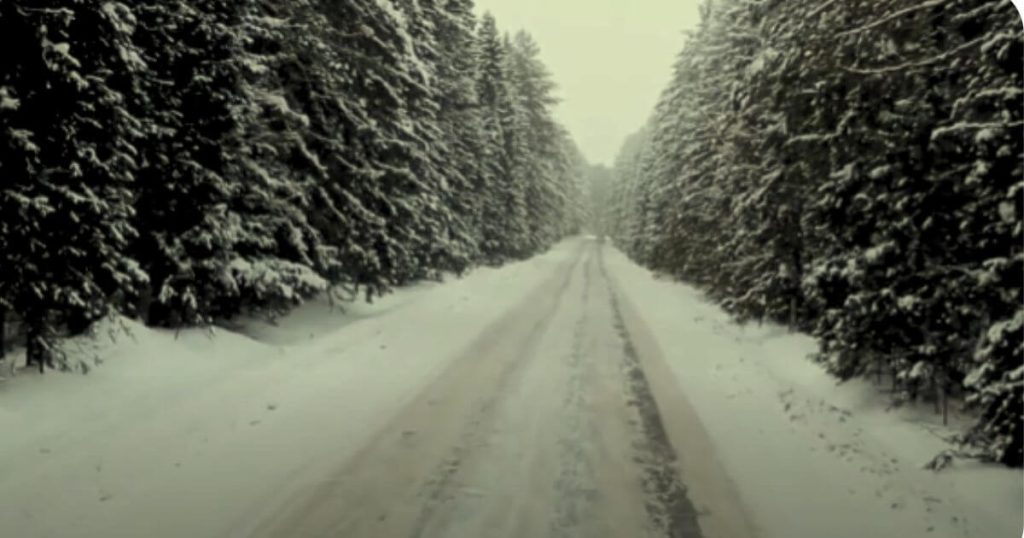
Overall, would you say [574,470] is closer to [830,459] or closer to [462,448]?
[462,448]

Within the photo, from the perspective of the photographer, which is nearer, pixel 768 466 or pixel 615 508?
pixel 615 508

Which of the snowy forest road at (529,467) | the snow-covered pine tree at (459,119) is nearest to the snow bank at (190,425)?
the snowy forest road at (529,467)

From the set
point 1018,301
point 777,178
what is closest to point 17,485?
point 1018,301

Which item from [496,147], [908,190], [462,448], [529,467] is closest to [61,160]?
[462,448]

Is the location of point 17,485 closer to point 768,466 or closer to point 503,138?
point 768,466

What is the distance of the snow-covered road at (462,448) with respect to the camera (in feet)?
21.9

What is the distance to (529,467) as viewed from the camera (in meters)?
8.03

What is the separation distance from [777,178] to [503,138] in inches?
1143

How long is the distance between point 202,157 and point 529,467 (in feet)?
27.6

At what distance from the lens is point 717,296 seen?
2530 centimetres

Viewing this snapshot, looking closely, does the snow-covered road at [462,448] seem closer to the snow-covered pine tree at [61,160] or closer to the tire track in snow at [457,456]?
the tire track in snow at [457,456]

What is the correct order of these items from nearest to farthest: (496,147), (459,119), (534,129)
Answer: (459,119), (496,147), (534,129)

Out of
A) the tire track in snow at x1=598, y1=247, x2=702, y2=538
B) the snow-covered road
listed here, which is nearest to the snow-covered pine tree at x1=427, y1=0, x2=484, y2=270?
the snow-covered road

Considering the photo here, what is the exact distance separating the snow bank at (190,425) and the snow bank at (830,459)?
13.9 feet
